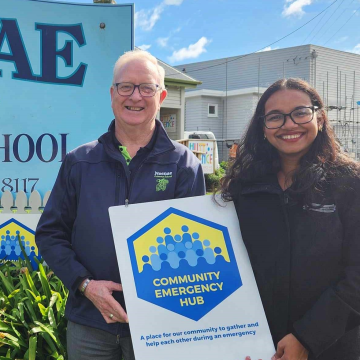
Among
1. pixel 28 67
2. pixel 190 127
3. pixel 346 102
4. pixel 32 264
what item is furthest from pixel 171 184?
pixel 346 102

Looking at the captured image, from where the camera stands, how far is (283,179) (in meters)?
1.91

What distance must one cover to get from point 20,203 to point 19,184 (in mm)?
232

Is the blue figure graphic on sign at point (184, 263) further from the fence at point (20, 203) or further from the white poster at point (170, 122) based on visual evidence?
the white poster at point (170, 122)

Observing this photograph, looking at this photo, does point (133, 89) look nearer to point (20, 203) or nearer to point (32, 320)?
point (32, 320)

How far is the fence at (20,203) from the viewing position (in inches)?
178

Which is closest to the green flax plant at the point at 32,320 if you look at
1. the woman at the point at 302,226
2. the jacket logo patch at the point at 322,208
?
the woman at the point at 302,226

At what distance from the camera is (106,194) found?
2.02m

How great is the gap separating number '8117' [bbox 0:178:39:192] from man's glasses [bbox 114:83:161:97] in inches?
114

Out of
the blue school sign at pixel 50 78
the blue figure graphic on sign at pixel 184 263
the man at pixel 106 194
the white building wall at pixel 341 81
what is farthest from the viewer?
the white building wall at pixel 341 81

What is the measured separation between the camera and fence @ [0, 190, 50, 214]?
14.9ft

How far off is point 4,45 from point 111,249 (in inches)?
138

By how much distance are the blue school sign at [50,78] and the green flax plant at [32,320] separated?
1.50 meters

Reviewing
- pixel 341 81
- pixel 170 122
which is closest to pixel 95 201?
pixel 170 122

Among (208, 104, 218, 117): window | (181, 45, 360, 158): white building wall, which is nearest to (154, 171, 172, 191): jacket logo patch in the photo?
(181, 45, 360, 158): white building wall
